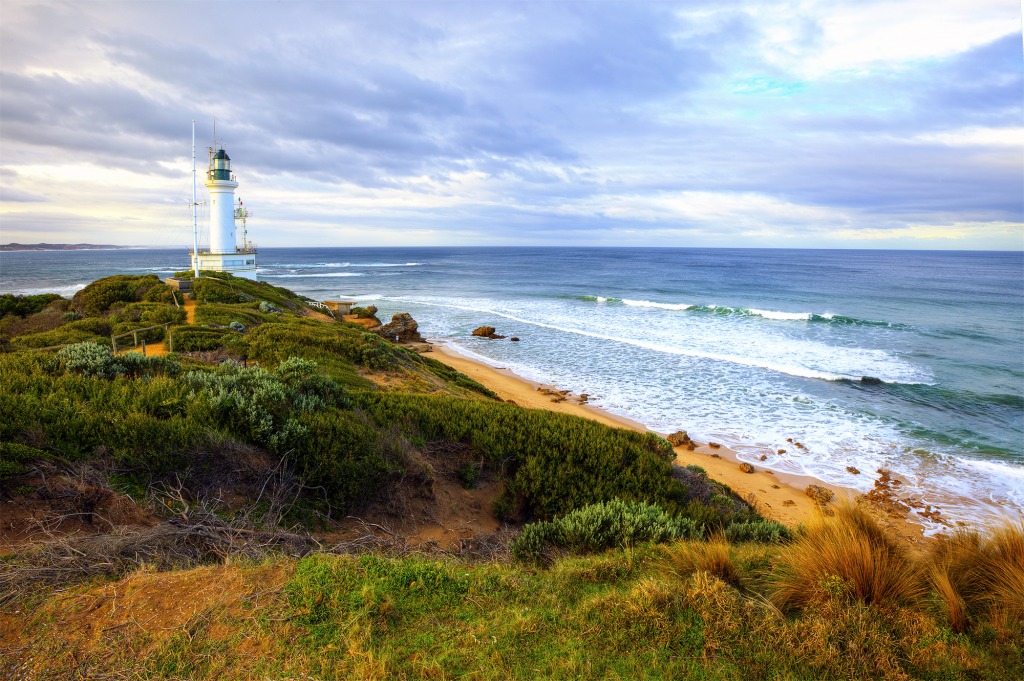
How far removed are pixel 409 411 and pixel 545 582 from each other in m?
4.66

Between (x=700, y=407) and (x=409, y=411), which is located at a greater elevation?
(x=409, y=411)

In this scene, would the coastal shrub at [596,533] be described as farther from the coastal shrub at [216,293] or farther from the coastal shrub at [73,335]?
the coastal shrub at [216,293]

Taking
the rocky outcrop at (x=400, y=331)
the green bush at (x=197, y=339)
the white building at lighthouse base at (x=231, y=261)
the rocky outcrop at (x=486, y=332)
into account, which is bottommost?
the rocky outcrop at (x=486, y=332)

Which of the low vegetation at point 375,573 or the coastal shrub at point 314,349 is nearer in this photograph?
the low vegetation at point 375,573

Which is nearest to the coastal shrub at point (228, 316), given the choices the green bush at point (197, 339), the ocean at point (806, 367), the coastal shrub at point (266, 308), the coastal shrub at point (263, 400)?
the coastal shrub at point (266, 308)

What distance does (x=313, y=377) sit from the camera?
770cm

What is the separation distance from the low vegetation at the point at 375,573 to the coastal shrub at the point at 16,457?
0.06ft

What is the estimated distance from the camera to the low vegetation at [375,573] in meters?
2.91

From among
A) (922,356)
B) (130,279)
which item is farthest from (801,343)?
(130,279)

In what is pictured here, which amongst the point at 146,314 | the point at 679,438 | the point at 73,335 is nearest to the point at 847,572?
the point at 679,438

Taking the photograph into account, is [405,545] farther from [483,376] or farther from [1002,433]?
[1002,433]

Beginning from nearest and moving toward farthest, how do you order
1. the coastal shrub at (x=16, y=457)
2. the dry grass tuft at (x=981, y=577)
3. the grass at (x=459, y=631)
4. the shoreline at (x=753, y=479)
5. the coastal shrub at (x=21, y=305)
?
1. the grass at (x=459, y=631)
2. the dry grass tuft at (x=981, y=577)
3. the coastal shrub at (x=16, y=457)
4. the shoreline at (x=753, y=479)
5. the coastal shrub at (x=21, y=305)

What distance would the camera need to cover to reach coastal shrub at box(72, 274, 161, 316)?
20.1 meters

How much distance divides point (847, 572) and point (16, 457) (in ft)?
21.6
